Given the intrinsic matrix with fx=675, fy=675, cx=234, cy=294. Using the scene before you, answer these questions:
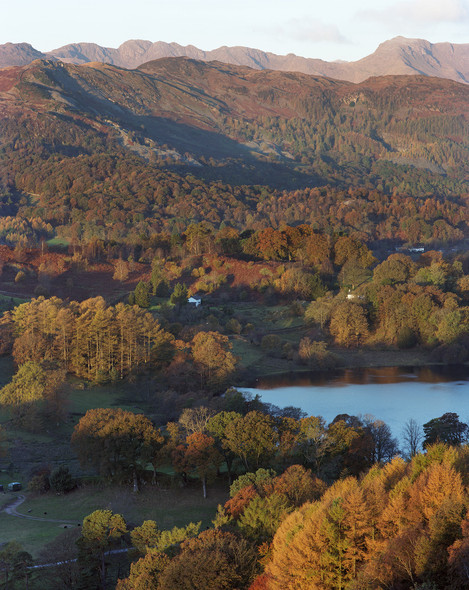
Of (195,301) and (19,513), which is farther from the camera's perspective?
(195,301)

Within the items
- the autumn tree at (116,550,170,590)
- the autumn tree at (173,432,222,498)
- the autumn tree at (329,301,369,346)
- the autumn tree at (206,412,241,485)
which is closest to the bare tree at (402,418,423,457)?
the autumn tree at (206,412,241,485)

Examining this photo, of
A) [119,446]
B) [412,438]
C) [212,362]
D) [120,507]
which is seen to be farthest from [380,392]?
[120,507]

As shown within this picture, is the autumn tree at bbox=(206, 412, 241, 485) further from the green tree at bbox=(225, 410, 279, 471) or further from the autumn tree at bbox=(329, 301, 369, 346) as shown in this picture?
the autumn tree at bbox=(329, 301, 369, 346)

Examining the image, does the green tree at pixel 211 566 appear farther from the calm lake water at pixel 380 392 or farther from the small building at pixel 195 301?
the small building at pixel 195 301

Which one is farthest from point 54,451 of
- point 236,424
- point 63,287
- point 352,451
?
point 63,287

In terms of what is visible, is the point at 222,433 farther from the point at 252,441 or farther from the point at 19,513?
the point at 19,513

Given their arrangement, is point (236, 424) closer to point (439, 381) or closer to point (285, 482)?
point (285, 482)
